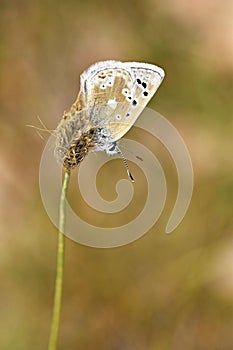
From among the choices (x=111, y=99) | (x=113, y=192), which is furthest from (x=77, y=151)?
(x=113, y=192)

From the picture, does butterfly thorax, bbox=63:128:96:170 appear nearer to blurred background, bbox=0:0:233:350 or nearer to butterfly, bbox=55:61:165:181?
butterfly, bbox=55:61:165:181

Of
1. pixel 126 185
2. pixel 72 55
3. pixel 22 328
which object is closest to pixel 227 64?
pixel 72 55

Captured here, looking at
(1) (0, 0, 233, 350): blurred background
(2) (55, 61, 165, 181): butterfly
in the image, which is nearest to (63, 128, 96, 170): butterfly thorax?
(2) (55, 61, 165, 181): butterfly

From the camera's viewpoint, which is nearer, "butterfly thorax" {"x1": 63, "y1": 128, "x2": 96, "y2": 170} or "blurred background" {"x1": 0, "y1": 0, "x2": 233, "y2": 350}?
"butterfly thorax" {"x1": 63, "y1": 128, "x2": 96, "y2": 170}

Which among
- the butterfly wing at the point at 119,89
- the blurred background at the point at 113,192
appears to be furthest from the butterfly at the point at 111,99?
the blurred background at the point at 113,192

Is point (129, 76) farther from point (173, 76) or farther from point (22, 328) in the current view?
point (173, 76)

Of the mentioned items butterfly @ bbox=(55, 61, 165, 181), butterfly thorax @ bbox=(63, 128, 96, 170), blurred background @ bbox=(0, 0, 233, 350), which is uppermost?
blurred background @ bbox=(0, 0, 233, 350)

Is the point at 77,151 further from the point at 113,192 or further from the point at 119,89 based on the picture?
the point at 113,192
